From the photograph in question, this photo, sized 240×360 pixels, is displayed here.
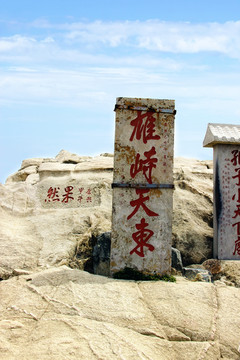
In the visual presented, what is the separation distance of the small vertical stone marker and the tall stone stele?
238 centimetres

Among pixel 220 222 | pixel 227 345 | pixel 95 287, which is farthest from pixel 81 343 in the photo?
pixel 220 222

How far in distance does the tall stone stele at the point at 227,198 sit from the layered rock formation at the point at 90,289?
1.22 ft

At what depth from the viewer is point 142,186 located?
6.50m

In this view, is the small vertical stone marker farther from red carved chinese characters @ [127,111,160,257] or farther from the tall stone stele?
the tall stone stele

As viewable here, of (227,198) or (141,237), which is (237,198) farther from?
(141,237)

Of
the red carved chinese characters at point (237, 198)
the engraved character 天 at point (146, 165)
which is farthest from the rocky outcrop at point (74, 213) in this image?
the engraved character 天 at point (146, 165)

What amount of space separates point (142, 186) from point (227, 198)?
2902mm

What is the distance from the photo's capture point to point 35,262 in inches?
296

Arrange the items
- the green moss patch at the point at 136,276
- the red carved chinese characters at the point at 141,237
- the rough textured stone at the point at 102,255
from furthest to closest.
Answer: the rough textured stone at the point at 102,255 → the red carved chinese characters at the point at 141,237 → the green moss patch at the point at 136,276

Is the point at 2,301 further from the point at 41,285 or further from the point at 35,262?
the point at 35,262

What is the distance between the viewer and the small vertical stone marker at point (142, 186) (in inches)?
256

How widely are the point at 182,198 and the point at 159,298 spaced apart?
406cm

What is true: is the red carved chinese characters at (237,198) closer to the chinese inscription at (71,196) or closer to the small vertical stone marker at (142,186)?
the small vertical stone marker at (142,186)

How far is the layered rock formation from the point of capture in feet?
15.1
